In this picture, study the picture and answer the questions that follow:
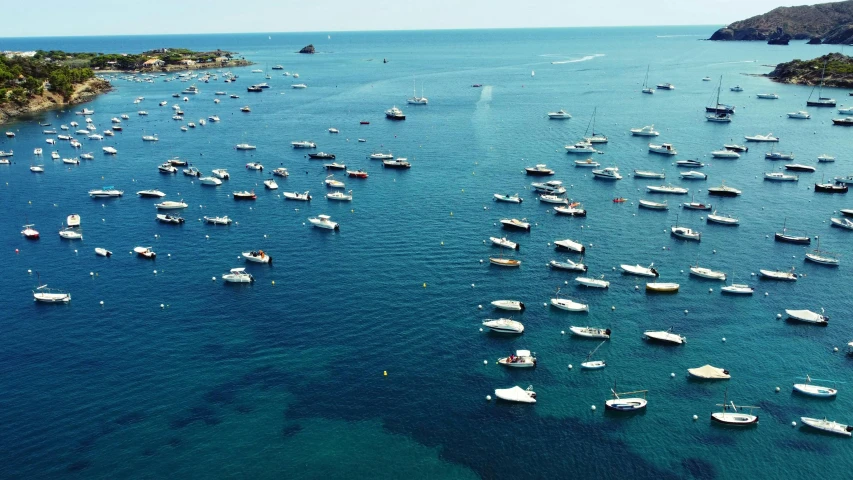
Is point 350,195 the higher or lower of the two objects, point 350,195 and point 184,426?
the higher

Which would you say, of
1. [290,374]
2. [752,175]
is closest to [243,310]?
[290,374]

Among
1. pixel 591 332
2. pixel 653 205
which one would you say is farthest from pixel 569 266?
pixel 653 205

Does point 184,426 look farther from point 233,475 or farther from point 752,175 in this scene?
point 752,175

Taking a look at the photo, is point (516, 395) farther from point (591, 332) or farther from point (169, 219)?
point (169, 219)

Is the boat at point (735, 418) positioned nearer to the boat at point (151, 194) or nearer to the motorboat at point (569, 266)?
the motorboat at point (569, 266)

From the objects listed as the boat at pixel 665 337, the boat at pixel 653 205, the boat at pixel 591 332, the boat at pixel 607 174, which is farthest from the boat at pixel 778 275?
the boat at pixel 607 174
